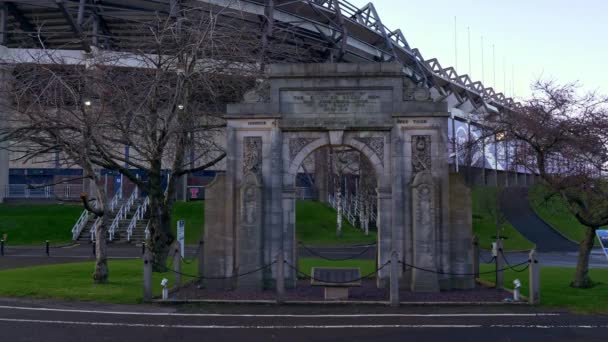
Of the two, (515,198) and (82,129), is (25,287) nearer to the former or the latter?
(82,129)

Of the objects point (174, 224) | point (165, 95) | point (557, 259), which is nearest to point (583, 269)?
point (165, 95)

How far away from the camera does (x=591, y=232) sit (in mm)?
17078

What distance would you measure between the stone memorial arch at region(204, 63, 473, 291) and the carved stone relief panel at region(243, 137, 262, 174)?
3 cm

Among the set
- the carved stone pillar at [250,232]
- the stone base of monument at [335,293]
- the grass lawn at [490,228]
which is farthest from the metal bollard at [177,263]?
the grass lawn at [490,228]

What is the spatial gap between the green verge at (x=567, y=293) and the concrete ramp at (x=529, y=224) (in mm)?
22221

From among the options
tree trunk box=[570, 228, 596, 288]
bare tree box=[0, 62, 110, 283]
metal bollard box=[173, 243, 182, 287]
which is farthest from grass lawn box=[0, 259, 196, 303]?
tree trunk box=[570, 228, 596, 288]

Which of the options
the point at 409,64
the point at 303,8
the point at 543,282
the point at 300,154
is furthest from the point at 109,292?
the point at 409,64

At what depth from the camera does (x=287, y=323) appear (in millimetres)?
11914

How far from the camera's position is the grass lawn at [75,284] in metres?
15.2

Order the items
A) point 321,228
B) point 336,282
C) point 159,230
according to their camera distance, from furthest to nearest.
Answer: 1. point 321,228
2. point 159,230
3. point 336,282

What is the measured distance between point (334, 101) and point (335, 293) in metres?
5.77

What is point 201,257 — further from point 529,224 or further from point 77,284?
point 529,224

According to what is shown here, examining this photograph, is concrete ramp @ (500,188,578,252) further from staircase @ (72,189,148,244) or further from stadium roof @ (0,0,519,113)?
staircase @ (72,189,148,244)

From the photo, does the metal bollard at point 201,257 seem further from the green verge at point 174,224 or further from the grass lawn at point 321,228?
the green verge at point 174,224
